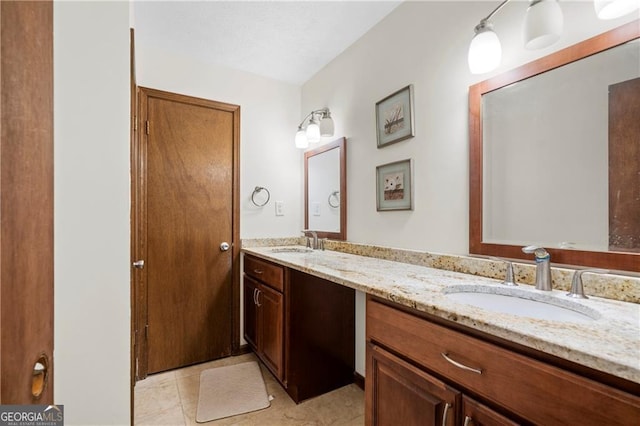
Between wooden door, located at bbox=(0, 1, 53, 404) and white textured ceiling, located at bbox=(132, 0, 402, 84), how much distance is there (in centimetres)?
161

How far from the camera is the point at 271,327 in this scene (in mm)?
1870

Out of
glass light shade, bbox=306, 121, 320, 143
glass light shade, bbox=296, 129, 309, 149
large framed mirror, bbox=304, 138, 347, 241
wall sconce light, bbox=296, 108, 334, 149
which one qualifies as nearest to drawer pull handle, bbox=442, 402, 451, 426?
large framed mirror, bbox=304, 138, 347, 241

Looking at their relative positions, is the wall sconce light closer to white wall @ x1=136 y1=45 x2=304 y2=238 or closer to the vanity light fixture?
white wall @ x1=136 y1=45 x2=304 y2=238

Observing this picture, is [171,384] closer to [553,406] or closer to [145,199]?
[145,199]

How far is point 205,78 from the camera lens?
7.64 feet

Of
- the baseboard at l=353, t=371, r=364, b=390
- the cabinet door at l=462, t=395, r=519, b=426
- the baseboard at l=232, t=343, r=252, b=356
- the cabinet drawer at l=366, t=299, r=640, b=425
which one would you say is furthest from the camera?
the baseboard at l=232, t=343, r=252, b=356

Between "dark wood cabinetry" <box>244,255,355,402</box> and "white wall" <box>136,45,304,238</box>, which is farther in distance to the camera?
"white wall" <box>136,45,304,238</box>

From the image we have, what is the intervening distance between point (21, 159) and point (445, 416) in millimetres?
1041

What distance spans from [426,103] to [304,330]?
1474 mm

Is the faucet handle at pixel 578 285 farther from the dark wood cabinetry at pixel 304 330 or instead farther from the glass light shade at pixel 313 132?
the glass light shade at pixel 313 132

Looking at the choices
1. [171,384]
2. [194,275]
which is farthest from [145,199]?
[171,384]

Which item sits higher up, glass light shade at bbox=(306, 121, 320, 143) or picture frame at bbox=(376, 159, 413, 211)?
glass light shade at bbox=(306, 121, 320, 143)

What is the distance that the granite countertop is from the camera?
0.53 meters

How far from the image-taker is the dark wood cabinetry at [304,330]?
1.71 m
